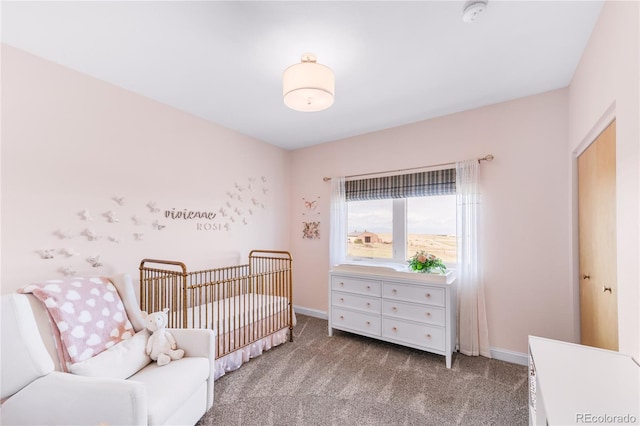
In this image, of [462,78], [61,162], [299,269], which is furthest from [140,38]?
[299,269]

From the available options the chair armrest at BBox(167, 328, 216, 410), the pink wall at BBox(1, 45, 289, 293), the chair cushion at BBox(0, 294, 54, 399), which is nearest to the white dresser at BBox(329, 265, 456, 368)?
the pink wall at BBox(1, 45, 289, 293)

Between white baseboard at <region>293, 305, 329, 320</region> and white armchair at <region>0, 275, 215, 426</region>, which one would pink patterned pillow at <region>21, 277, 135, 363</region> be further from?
white baseboard at <region>293, 305, 329, 320</region>

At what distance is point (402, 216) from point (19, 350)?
10.7 feet

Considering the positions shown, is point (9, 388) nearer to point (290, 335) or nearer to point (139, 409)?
point (139, 409)

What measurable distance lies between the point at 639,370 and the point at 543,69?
6.78 feet

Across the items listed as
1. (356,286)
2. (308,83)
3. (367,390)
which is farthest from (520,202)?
(308,83)

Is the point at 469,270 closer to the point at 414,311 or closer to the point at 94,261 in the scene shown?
the point at 414,311

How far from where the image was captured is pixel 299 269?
414 cm

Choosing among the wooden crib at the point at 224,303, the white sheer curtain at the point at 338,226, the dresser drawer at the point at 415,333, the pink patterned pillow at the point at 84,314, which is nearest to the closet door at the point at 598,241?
the dresser drawer at the point at 415,333

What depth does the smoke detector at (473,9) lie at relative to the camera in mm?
1455

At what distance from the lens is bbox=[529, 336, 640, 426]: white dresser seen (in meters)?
0.86

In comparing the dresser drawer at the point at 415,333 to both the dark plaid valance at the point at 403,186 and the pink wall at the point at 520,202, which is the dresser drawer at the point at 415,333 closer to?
the pink wall at the point at 520,202

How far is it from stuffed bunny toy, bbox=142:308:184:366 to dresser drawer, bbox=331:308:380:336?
70.0 inches

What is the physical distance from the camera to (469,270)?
277 cm
